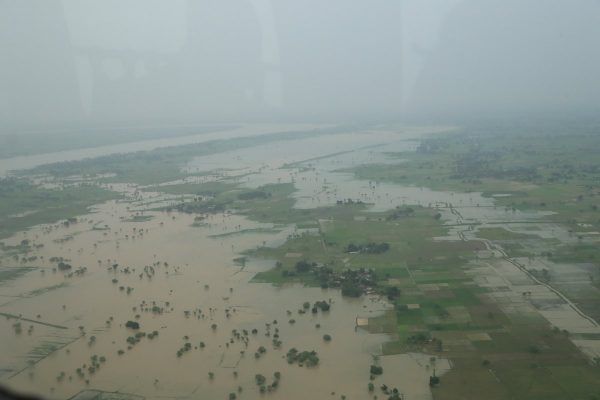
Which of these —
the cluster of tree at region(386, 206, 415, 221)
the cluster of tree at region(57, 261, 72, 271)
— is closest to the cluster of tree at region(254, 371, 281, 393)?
the cluster of tree at region(57, 261, 72, 271)

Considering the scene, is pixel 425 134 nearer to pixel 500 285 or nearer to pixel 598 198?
pixel 598 198

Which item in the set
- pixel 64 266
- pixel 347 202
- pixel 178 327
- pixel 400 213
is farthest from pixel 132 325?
A: pixel 347 202

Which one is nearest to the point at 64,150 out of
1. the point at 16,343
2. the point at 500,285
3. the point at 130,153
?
the point at 130,153

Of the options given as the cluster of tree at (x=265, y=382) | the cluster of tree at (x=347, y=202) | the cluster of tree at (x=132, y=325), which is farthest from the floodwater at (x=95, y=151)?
Result: the cluster of tree at (x=265, y=382)

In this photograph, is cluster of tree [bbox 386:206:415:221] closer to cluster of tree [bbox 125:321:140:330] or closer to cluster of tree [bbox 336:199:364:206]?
cluster of tree [bbox 336:199:364:206]

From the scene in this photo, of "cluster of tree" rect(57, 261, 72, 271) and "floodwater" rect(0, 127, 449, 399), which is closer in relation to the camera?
"floodwater" rect(0, 127, 449, 399)

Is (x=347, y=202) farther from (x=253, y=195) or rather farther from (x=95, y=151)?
(x=95, y=151)
